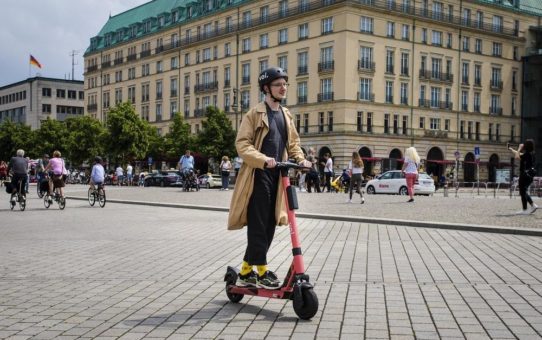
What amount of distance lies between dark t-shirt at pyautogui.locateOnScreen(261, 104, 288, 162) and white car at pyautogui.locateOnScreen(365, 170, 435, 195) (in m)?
29.3

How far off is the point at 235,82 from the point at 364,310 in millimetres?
67314

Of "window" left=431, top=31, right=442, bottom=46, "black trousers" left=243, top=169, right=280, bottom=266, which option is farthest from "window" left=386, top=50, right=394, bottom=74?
"black trousers" left=243, top=169, right=280, bottom=266

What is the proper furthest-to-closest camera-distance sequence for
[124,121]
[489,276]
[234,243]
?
1. [124,121]
2. [234,243]
3. [489,276]

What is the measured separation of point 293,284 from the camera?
5.08 meters

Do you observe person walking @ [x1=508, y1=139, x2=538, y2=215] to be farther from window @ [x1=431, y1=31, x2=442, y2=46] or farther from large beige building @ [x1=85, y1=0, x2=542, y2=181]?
window @ [x1=431, y1=31, x2=442, y2=46]

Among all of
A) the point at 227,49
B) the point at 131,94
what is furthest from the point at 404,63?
the point at 131,94

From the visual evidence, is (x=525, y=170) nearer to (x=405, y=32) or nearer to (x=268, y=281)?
(x=268, y=281)

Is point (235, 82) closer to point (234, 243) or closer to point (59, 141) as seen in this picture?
point (59, 141)

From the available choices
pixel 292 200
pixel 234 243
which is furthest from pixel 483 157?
pixel 292 200

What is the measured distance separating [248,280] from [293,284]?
0.57 meters

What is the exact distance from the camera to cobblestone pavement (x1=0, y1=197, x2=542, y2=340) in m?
4.74

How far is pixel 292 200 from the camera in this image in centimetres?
A: 511

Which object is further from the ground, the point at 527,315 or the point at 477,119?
the point at 477,119

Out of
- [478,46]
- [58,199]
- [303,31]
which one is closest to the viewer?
[58,199]
